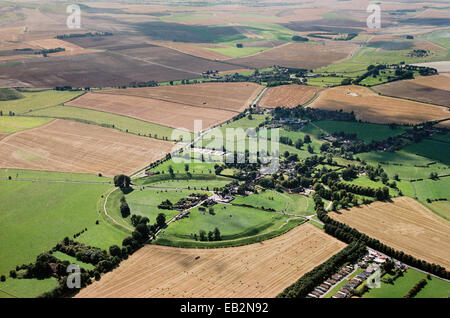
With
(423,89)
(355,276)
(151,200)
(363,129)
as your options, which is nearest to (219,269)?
(355,276)

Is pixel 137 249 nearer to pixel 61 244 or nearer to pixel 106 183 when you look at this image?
pixel 61 244

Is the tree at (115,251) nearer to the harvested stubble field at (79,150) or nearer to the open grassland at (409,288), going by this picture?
the harvested stubble field at (79,150)

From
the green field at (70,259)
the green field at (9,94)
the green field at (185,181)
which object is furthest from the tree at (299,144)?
the green field at (9,94)

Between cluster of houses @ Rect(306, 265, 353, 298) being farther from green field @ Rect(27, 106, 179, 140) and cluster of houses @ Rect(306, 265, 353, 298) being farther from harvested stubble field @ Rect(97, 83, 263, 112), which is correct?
harvested stubble field @ Rect(97, 83, 263, 112)

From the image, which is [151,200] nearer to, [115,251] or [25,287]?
[115,251]

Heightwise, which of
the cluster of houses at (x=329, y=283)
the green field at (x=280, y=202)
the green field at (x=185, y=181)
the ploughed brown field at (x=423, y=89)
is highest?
the ploughed brown field at (x=423, y=89)

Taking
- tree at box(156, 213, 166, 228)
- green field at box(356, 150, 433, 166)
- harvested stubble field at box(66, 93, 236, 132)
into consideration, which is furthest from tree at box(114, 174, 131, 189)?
green field at box(356, 150, 433, 166)
